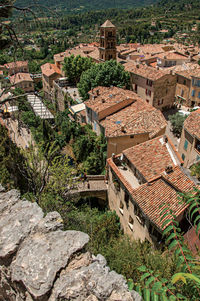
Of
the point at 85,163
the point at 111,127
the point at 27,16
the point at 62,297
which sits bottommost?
the point at 85,163

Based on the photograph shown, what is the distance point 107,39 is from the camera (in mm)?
47344

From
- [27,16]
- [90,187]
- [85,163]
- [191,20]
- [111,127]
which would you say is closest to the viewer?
[27,16]

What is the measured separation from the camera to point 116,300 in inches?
145

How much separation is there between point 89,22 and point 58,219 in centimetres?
17141

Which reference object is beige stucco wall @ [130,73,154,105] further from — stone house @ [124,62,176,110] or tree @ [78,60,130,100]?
tree @ [78,60,130,100]

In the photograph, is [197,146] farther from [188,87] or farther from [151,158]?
[188,87]

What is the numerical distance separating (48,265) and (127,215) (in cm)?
1415

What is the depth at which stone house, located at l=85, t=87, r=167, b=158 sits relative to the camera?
24.5 meters

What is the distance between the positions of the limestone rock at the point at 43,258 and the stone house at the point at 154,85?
36156 millimetres

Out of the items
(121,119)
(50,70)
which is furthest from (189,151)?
(50,70)

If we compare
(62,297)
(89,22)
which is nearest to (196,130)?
(62,297)

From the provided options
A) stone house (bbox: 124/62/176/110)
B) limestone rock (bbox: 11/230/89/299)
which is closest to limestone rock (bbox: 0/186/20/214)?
limestone rock (bbox: 11/230/89/299)

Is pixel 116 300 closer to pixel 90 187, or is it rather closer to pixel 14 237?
pixel 14 237

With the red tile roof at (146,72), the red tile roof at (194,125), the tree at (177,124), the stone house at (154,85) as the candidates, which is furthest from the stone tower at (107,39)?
the red tile roof at (194,125)
